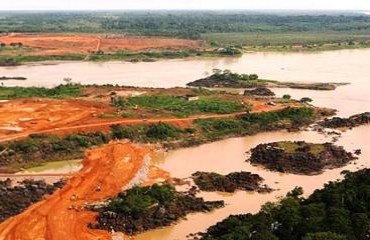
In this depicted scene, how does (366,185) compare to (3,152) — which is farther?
(3,152)

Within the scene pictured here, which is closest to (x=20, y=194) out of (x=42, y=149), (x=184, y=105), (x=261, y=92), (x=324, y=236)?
(x=42, y=149)

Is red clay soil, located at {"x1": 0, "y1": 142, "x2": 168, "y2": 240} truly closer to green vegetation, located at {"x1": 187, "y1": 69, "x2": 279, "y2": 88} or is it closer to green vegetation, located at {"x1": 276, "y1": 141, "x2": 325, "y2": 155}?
green vegetation, located at {"x1": 276, "y1": 141, "x2": 325, "y2": 155}

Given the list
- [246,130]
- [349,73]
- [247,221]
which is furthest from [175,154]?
[349,73]

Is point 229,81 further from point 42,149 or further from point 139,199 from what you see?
point 139,199

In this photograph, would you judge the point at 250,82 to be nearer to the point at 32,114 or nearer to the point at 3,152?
the point at 32,114

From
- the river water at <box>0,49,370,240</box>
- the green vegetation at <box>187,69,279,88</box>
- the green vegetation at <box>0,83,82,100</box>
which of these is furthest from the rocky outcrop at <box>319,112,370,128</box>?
the green vegetation at <box>0,83,82,100</box>

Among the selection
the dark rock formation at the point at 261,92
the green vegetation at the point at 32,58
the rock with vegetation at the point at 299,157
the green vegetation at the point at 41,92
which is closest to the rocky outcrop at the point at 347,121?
the rock with vegetation at the point at 299,157
